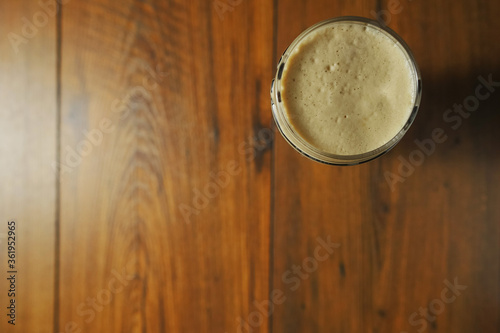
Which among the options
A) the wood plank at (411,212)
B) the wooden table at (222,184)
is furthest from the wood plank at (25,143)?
the wood plank at (411,212)

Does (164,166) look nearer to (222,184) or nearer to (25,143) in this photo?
(222,184)

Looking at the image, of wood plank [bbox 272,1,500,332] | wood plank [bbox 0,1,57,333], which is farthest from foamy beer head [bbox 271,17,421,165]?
wood plank [bbox 0,1,57,333]

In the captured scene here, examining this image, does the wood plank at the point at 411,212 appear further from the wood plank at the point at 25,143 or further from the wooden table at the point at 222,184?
the wood plank at the point at 25,143

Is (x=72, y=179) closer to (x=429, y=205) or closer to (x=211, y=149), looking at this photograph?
(x=211, y=149)

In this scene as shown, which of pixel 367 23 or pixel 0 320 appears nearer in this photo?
pixel 367 23

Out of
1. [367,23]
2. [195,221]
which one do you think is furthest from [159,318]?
[367,23]

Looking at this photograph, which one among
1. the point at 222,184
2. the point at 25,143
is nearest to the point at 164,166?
the point at 222,184
